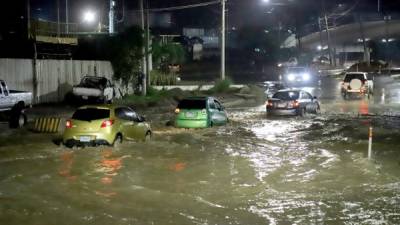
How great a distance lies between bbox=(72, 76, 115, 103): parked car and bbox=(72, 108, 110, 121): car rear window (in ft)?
46.3

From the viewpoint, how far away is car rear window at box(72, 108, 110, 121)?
678 inches

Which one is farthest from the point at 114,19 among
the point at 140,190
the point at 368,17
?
the point at 368,17

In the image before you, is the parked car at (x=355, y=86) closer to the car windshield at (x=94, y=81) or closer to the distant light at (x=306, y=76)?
the distant light at (x=306, y=76)

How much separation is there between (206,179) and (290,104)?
15474mm

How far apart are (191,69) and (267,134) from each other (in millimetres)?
55346

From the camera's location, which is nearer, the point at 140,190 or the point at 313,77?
the point at 140,190

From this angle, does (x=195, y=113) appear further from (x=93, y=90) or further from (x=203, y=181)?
(x=93, y=90)

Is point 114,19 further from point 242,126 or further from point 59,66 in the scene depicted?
point 242,126

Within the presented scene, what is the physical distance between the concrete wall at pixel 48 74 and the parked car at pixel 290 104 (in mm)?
11662

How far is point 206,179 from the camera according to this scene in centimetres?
1359

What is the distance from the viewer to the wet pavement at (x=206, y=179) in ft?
33.6

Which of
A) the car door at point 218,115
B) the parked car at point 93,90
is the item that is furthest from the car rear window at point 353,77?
the car door at point 218,115

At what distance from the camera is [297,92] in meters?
29.2

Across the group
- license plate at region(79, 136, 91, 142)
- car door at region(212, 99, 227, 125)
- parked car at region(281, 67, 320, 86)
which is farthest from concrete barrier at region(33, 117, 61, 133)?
parked car at region(281, 67, 320, 86)
